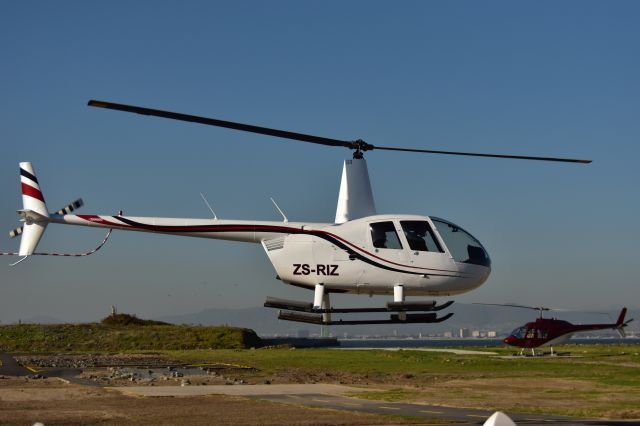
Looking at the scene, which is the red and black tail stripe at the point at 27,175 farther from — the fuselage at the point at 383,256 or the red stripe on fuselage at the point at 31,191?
the fuselage at the point at 383,256

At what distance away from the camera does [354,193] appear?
20.8m

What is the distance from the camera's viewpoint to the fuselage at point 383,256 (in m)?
20.0

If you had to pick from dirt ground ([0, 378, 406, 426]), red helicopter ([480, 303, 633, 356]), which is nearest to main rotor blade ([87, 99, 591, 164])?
dirt ground ([0, 378, 406, 426])

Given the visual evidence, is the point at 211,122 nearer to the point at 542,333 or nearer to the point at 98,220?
the point at 98,220

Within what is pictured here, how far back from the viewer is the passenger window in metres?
20.2

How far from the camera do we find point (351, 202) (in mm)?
20812

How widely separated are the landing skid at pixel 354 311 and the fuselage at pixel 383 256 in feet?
2.19

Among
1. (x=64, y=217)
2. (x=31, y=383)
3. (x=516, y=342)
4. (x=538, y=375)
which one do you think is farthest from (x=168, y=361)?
(x=64, y=217)

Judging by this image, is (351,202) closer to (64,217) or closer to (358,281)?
(358,281)

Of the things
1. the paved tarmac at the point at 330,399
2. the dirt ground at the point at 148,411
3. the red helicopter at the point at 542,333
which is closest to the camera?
the dirt ground at the point at 148,411

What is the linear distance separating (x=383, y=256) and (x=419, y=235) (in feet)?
3.38

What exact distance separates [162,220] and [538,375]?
105ft

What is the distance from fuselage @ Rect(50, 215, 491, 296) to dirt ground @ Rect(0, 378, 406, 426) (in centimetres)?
604

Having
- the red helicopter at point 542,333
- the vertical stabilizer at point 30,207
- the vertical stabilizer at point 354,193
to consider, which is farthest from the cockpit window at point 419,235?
the red helicopter at point 542,333
